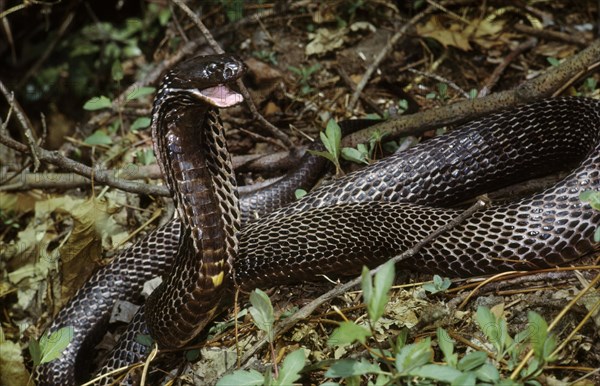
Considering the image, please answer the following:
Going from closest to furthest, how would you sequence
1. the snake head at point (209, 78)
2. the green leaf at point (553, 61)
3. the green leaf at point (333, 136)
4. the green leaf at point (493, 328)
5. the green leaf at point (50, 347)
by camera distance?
the green leaf at point (493, 328) → the snake head at point (209, 78) → the green leaf at point (50, 347) → the green leaf at point (333, 136) → the green leaf at point (553, 61)

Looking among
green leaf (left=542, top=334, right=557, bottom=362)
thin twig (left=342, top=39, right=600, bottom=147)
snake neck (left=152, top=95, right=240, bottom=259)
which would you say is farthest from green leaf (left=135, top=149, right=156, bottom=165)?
green leaf (left=542, top=334, right=557, bottom=362)

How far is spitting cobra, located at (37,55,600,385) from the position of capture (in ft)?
12.2

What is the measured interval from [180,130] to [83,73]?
4.47 metres

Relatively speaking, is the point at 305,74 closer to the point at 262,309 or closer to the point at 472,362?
the point at 262,309

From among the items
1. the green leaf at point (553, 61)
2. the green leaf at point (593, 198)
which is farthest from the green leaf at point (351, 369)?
the green leaf at point (553, 61)

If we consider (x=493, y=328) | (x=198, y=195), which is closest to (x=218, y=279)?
(x=198, y=195)

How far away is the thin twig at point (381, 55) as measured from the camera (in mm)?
5996

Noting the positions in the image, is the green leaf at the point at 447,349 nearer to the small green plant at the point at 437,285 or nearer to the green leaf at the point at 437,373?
the green leaf at the point at 437,373

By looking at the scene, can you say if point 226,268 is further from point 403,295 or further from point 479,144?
point 479,144

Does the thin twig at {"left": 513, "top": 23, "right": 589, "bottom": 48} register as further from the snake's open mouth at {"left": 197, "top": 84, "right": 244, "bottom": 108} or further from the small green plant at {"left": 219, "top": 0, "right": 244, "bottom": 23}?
the snake's open mouth at {"left": 197, "top": 84, "right": 244, "bottom": 108}

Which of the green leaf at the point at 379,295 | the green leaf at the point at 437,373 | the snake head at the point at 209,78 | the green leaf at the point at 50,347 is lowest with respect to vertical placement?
the green leaf at the point at 50,347

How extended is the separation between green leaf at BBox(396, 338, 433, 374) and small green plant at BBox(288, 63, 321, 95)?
373 centimetres

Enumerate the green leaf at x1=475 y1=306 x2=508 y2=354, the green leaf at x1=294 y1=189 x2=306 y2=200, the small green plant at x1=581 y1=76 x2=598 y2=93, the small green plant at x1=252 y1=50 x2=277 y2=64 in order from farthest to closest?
1. the small green plant at x1=252 y1=50 x2=277 y2=64
2. the small green plant at x1=581 y1=76 x2=598 y2=93
3. the green leaf at x1=294 y1=189 x2=306 y2=200
4. the green leaf at x1=475 y1=306 x2=508 y2=354

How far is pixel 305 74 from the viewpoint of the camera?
6199mm
